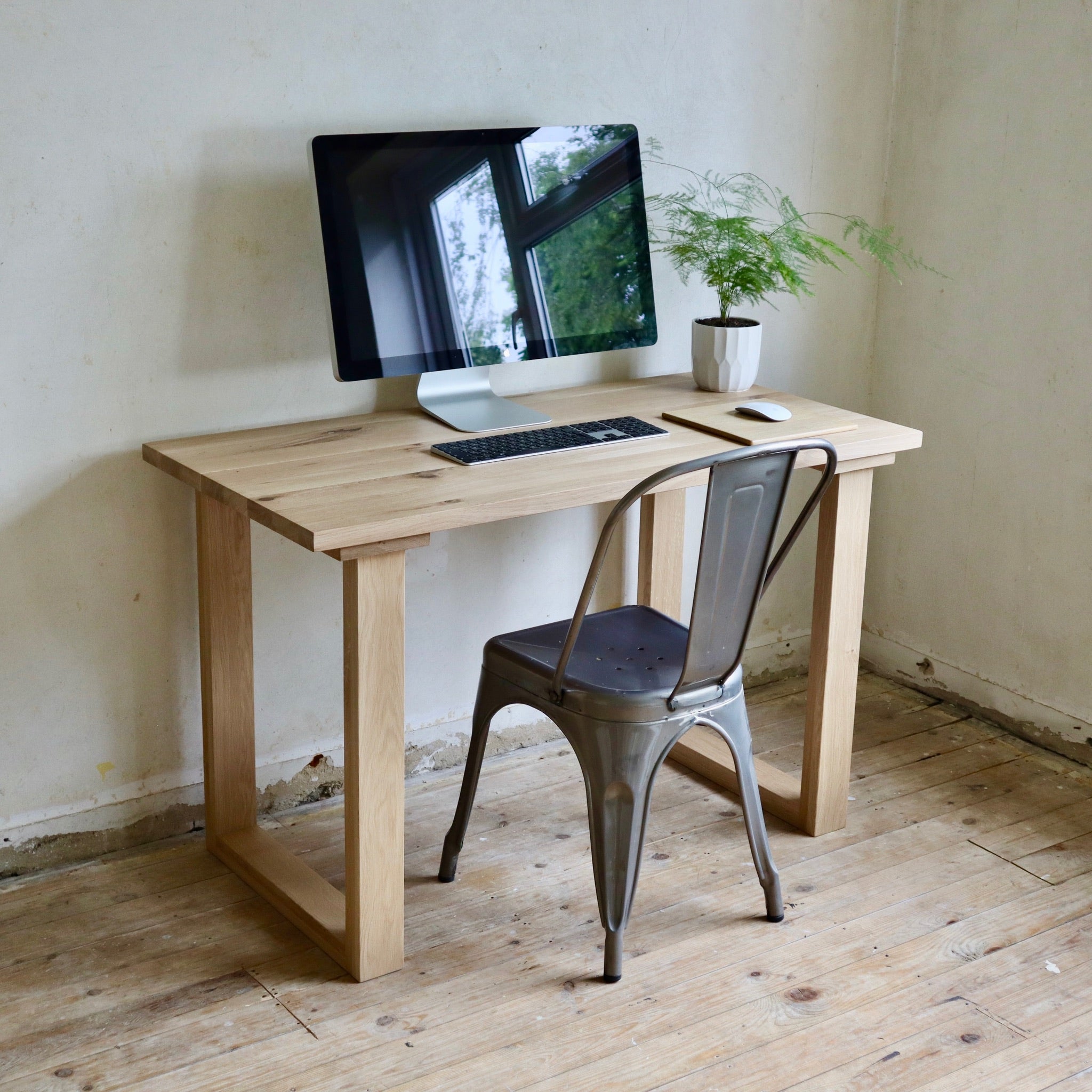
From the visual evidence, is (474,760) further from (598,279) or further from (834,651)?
(598,279)

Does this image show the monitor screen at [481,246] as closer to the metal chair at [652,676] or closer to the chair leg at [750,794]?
the metal chair at [652,676]

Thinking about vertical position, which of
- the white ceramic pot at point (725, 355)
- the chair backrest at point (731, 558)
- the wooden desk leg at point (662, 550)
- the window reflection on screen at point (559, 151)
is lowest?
the wooden desk leg at point (662, 550)

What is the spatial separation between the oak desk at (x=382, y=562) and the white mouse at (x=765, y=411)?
0.37 feet

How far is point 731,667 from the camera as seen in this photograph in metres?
1.95

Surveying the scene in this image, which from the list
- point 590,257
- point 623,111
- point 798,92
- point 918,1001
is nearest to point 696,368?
point 590,257

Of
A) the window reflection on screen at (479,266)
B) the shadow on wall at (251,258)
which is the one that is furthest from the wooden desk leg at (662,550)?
the shadow on wall at (251,258)

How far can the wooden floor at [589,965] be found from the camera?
1774 mm

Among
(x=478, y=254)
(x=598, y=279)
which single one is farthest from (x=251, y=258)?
(x=598, y=279)

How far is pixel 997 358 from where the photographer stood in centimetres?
276

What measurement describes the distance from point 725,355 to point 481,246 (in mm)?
562

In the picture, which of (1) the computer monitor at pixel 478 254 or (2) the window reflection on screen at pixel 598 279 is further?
(2) the window reflection on screen at pixel 598 279

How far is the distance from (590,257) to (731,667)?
830 mm

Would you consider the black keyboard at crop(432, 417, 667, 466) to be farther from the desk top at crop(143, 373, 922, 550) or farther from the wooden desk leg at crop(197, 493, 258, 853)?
the wooden desk leg at crop(197, 493, 258, 853)

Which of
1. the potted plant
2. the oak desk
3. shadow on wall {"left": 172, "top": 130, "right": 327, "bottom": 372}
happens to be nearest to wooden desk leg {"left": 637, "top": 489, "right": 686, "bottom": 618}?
the oak desk
